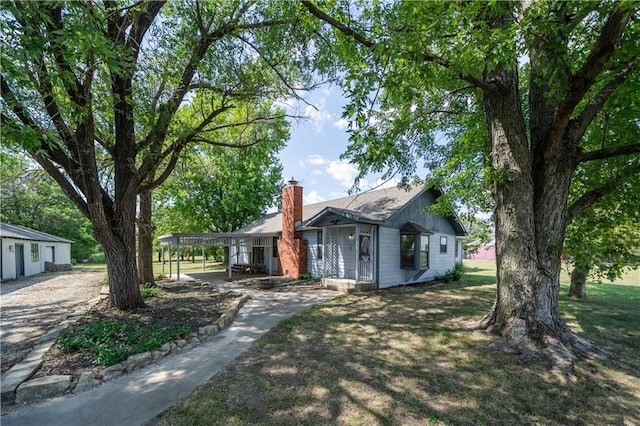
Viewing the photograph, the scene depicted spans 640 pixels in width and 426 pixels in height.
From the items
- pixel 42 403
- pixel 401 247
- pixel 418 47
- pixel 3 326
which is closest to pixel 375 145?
pixel 418 47

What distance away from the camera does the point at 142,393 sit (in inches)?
149

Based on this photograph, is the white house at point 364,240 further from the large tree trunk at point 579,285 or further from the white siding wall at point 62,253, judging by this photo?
the white siding wall at point 62,253

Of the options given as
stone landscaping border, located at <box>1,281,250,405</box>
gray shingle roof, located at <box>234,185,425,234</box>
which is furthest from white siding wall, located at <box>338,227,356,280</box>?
stone landscaping border, located at <box>1,281,250,405</box>

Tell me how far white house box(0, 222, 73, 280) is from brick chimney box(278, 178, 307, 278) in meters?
14.0

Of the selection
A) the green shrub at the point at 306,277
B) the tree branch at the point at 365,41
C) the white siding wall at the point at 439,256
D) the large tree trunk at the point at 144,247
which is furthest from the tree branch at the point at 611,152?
the large tree trunk at the point at 144,247

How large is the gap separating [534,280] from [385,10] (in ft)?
18.7

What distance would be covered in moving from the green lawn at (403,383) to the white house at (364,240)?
5.39 m

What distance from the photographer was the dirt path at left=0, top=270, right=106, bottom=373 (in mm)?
5375

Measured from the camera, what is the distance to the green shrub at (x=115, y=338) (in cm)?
465

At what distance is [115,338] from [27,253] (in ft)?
63.7

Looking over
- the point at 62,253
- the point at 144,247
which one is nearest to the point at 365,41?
the point at 144,247

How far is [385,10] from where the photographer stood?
5.58m

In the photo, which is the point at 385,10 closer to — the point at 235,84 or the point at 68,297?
the point at 235,84

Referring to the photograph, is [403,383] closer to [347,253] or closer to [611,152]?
[611,152]
